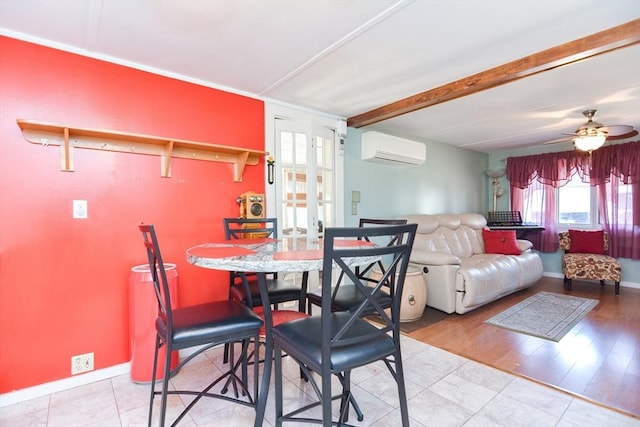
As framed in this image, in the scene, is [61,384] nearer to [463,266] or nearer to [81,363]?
[81,363]

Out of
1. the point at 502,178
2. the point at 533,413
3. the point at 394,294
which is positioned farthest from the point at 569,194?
the point at 394,294

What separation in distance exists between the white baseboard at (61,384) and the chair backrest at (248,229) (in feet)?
3.79

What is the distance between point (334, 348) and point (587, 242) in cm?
500

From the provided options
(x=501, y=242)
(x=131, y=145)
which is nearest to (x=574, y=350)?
(x=501, y=242)

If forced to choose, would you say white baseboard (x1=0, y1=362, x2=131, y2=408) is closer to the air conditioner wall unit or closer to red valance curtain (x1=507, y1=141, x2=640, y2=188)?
the air conditioner wall unit

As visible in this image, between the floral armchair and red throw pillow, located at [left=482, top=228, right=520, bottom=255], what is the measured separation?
2.69ft

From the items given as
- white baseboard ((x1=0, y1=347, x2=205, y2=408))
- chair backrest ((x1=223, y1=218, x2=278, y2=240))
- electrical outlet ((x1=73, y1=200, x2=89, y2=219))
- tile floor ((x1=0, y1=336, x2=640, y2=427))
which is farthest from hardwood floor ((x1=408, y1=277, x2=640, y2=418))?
electrical outlet ((x1=73, y1=200, x2=89, y2=219))

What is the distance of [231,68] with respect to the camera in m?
2.33

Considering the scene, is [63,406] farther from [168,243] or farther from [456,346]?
[456,346]

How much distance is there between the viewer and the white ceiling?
1.67m

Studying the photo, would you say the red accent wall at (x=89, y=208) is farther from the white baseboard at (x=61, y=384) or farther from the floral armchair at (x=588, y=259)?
the floral armchair at (x=588, y=259)

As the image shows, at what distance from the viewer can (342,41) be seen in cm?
198

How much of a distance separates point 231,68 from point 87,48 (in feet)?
2.98

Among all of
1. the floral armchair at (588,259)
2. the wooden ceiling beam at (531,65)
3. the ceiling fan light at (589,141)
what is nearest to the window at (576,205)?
the floral armchair at (588,259)
